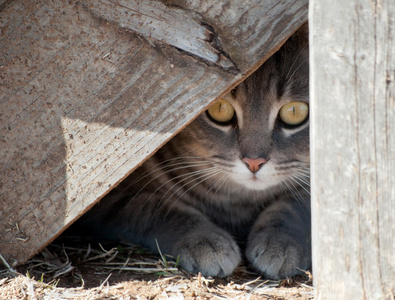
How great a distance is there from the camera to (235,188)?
263 cm

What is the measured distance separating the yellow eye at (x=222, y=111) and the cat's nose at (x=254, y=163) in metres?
0.22

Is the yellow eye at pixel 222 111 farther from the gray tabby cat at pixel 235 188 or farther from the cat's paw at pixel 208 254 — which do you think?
the cat's paw at pixel 208 254

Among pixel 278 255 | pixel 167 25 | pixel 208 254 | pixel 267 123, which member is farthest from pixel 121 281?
pixel 167 25

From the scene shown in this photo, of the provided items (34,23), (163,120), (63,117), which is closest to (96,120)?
(63,117)

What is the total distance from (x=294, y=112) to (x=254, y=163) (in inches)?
12.2

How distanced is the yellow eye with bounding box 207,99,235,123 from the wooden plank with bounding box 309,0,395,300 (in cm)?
90

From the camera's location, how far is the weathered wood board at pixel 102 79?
5.45 ft

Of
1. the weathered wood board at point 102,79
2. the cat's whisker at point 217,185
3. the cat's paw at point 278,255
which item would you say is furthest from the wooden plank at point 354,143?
the cat's whisker at point 217,185

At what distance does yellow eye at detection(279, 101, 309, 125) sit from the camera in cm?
224

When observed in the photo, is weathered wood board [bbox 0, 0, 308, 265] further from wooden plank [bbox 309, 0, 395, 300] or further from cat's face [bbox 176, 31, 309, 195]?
cat's face [bbox 176, 31, 309, 195]

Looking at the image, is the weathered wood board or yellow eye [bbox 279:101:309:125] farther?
yellow eye [bbox 279:101:309:125]

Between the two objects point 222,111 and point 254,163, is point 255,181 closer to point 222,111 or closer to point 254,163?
point 254,163

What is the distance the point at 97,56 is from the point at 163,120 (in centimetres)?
32

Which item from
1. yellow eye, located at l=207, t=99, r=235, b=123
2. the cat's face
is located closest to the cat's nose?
the cat's face
